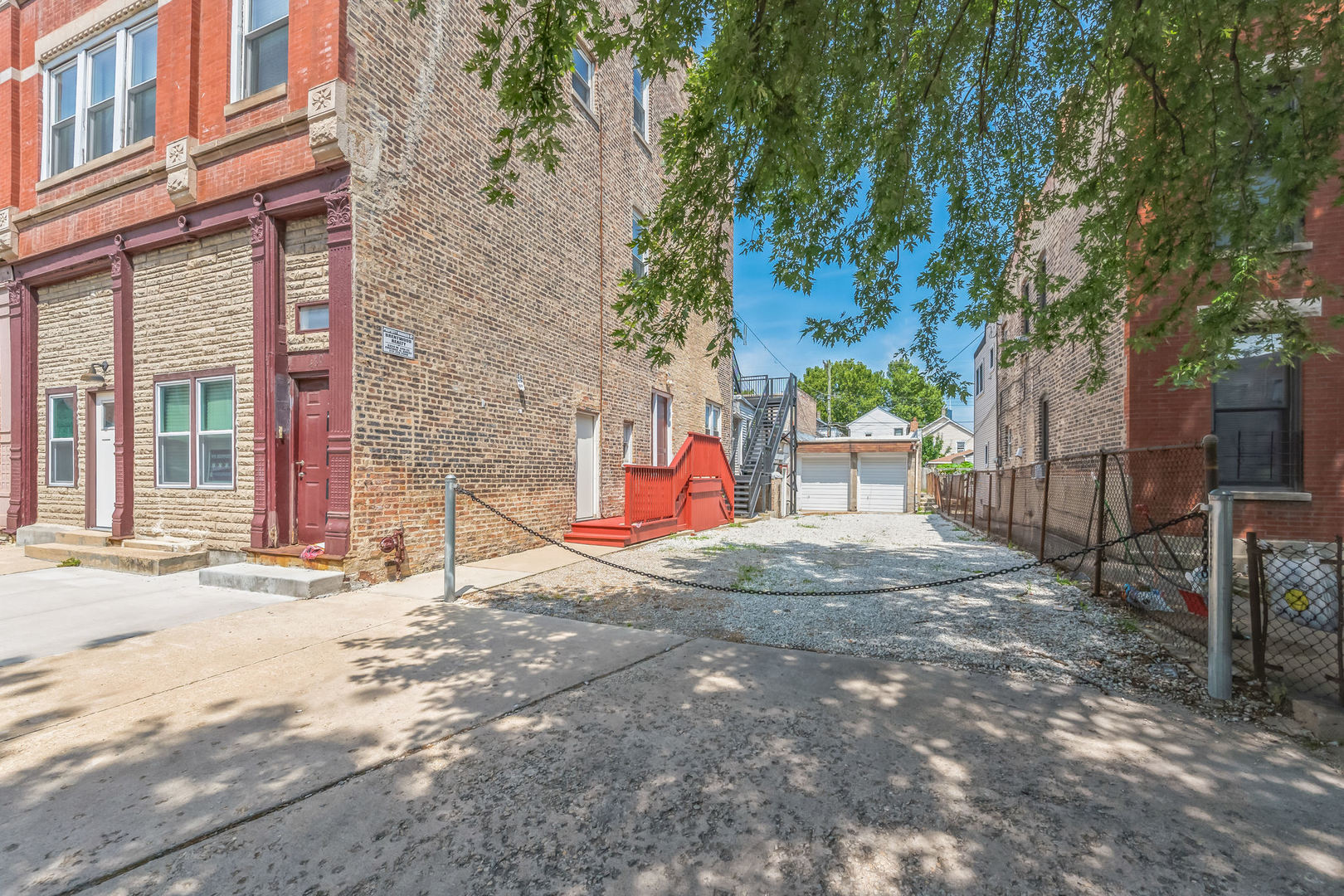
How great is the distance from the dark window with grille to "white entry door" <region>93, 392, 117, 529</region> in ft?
54.7

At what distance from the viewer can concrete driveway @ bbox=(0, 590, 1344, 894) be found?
209 centimetres

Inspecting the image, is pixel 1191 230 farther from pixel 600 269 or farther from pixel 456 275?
pixel 600 269

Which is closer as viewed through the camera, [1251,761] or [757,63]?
[1251,761]

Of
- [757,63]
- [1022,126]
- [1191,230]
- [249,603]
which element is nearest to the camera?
[757,63]

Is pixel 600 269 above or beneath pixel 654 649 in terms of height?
above

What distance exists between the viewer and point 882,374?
6825 cm

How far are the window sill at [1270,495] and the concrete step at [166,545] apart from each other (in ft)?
45.5

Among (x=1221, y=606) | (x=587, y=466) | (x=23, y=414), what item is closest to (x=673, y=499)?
(x=587, y=466)

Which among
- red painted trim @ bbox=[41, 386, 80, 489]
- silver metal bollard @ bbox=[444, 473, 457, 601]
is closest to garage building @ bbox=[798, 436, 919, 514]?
silver metal bollard @ bbox=[444, 473, 457, 601]

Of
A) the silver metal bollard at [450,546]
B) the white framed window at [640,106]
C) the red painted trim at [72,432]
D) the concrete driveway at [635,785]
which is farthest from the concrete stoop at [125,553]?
the white framed window at [640,106]

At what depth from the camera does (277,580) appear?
21.0ft

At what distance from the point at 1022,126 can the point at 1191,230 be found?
73.2 inches

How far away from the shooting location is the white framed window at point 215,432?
785 cm

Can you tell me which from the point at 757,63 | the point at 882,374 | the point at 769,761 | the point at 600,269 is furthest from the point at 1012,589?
the point at 882,374
